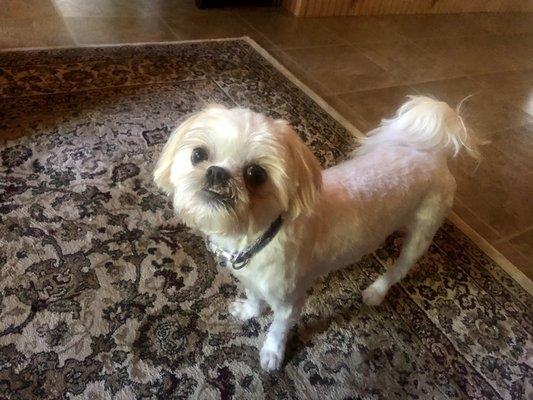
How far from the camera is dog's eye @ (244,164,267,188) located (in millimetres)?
781

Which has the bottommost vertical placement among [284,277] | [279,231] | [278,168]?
[284,277]

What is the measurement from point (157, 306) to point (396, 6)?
3.28 meters

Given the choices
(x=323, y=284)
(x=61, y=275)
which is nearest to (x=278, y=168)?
(x=323, y=284)

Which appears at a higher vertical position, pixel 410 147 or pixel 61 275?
pixel 410 147

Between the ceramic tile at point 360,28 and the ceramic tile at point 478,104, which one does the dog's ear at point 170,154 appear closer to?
the ceramic tile at point 478,104

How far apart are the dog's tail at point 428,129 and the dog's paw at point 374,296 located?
1.54 ft

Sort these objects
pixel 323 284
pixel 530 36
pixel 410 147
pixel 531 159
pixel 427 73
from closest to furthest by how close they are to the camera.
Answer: pixel 410 147, pixel 323 284, pixel 531 159, pixel 427 73, pixel 530 36

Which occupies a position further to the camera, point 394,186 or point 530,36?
point 530,36

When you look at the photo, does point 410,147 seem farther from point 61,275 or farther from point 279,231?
point 61,275

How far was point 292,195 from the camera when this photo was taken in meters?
0.79

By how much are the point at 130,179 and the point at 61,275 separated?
465 mm

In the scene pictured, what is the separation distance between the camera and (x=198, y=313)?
1.25 metres

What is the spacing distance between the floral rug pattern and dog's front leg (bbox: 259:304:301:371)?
4 centimetres

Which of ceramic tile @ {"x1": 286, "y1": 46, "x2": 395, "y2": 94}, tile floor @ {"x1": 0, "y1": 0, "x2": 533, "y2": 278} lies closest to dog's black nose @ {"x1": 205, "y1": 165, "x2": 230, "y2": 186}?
tile floor @ {"x1": 0, "y1": 0, "x2": 533, "y2": 278}
